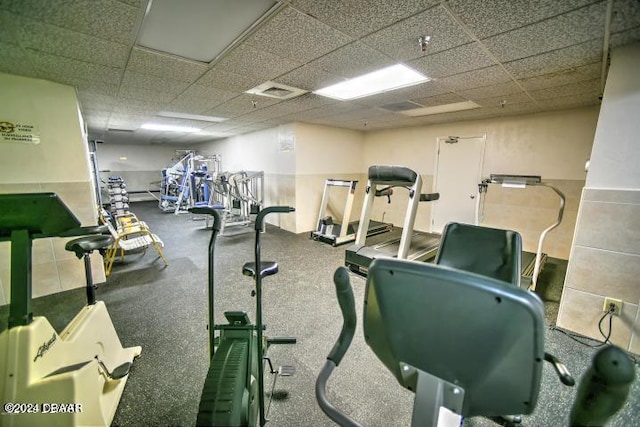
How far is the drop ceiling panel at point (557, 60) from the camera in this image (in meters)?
1.85

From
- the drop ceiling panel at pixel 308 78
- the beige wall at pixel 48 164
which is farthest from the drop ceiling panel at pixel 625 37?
the beige wall at pixel 48 164

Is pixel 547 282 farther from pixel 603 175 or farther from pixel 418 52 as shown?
pixel 418 52

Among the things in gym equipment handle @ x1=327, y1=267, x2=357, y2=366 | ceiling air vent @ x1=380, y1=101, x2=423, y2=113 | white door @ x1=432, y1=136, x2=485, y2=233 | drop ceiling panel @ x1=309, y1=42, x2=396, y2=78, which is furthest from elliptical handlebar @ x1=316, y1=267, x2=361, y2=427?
white door @ x1=432, y1=136, x2=485, y2=233

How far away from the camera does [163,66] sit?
2273mm

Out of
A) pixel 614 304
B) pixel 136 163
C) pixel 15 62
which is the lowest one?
pixel 614 304

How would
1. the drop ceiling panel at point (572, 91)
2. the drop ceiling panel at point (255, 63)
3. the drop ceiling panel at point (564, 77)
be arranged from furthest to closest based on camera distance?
1. the drop ceiling panel at point (572, 91)
2. the drop ceiling panel at point (564, 77)
3. the drop ceiling panel at point (255, 63)

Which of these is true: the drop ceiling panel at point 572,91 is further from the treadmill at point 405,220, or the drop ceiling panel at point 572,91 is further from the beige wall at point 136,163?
A: the beige wall at point 136,163

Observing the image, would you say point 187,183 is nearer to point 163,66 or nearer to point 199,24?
point 163,66

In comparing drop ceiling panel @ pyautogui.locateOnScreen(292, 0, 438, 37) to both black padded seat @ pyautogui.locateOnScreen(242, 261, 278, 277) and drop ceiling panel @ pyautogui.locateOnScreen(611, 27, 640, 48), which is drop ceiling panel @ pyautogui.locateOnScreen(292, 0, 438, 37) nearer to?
drop ceiling panel @ pyautogui.locateOnScreen(611, 27, 640, 48)

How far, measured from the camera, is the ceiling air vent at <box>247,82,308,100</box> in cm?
284

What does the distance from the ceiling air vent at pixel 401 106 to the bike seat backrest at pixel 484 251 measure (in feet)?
7.99

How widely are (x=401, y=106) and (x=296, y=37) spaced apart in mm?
2331

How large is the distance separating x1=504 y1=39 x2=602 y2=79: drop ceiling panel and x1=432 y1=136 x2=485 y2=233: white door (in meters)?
2.29

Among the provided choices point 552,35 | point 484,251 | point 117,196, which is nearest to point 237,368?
point 484,251
